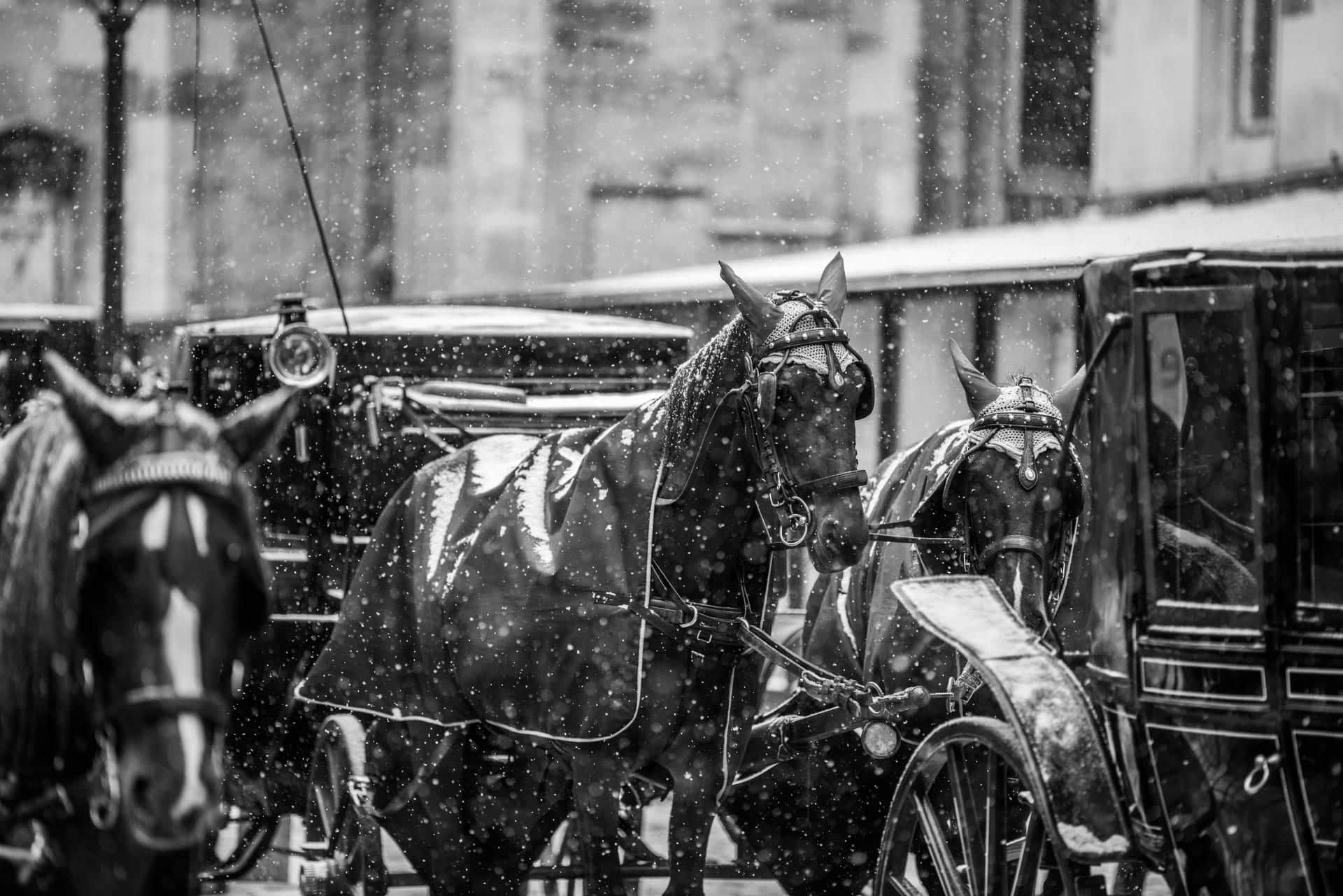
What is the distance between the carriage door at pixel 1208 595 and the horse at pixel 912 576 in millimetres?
869

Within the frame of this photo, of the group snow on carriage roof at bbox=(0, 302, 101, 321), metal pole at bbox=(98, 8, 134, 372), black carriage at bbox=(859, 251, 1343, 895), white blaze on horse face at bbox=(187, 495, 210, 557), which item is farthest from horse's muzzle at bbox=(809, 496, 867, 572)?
snow on carriage roof at bbox=(0, 302, 101, 321)

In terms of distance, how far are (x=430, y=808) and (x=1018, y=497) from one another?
6.37 feet

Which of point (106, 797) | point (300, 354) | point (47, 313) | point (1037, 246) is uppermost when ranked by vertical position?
point (1037, 246)

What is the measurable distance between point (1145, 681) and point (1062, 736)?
0.75 ft

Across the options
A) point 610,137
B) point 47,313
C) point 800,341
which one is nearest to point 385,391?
point 800,341

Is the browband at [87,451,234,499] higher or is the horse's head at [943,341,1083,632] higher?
the browband at [87,451,234,499]

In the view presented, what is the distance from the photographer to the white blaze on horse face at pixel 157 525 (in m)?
2.44

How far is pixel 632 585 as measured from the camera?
174 inches

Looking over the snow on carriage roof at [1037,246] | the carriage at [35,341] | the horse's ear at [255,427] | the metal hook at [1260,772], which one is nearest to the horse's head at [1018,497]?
the metal hook at [1260,772]

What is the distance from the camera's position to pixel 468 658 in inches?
185

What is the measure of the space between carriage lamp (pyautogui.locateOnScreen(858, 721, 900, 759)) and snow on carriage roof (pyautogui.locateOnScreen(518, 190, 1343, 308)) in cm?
461

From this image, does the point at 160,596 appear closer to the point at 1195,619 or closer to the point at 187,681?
the point at 187,681

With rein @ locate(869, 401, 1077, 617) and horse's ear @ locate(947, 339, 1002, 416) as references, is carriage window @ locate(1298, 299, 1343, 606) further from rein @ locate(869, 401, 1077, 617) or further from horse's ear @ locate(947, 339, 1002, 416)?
horse's ear @ locate(947, 339, 1002, 416)

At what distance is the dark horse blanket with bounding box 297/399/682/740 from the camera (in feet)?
14.5
